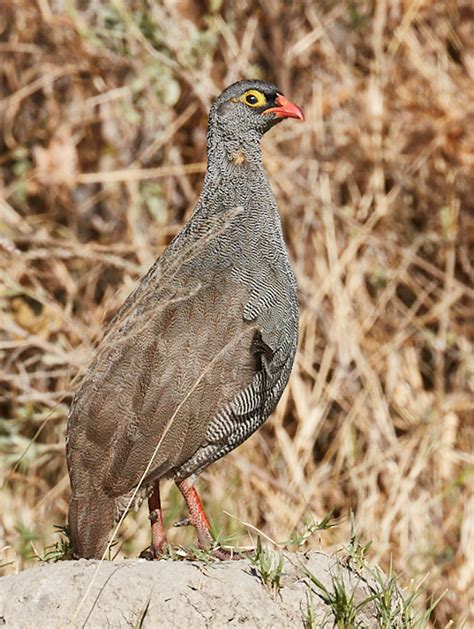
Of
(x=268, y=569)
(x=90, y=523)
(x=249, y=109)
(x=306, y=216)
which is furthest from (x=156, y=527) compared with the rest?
(x=306, y=216)

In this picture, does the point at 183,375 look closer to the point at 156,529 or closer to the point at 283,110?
the point at 156,529

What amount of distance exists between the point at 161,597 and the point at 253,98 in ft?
8.27

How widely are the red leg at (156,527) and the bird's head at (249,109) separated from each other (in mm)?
1664

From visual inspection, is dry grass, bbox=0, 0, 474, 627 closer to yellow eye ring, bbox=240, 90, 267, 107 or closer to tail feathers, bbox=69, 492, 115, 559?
yellow eye ring, bbox=240, 90, 267, 107

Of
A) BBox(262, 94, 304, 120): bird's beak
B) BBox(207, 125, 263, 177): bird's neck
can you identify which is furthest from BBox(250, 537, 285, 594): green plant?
BBox(262, 94, 304, 120): bird's beak

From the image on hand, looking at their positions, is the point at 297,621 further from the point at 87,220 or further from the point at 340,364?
the point at 87,220

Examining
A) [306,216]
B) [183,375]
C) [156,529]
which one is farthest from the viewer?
[306,216]

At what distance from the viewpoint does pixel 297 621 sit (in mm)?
3875

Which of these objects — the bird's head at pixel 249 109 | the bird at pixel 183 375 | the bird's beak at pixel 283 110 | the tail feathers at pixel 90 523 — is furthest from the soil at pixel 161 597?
the bird's beak at pixel 283 110

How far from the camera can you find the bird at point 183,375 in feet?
14.4

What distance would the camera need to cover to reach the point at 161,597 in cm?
377

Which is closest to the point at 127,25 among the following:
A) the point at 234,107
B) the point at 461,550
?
the point at 234,107

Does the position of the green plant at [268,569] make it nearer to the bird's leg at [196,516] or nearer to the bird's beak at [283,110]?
the bird's leg at [196,516]

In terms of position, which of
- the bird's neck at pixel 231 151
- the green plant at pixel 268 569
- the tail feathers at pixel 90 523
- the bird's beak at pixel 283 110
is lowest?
the green plant at pixel 268 569
